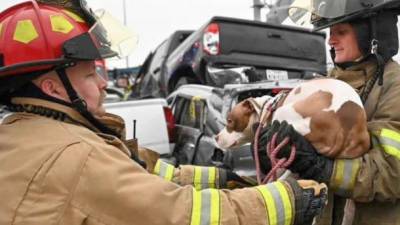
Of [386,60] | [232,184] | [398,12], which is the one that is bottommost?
[232,184]

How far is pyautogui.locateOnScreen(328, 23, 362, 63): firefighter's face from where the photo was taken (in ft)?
7.36

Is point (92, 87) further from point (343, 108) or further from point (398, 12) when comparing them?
point (398, 12)

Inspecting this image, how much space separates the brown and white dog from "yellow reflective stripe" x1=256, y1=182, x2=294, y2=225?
38 centimetres

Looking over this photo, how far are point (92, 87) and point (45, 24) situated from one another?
28 centimetres

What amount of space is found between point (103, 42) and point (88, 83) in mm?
201

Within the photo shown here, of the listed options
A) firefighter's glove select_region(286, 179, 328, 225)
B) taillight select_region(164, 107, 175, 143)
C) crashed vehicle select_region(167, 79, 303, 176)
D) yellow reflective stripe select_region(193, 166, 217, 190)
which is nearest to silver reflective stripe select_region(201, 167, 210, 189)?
yellow reflective stripe select_region(193, 166, 217, 190)

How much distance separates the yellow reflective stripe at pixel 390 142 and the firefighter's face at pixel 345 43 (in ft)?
1.30

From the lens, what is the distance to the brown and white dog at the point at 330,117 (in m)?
2.01

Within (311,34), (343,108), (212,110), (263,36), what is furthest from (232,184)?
(311,34)

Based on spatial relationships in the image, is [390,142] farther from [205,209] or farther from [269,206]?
[205,209]

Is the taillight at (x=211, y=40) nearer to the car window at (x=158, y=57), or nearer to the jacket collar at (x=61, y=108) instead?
the car window at (x=158, y=57)

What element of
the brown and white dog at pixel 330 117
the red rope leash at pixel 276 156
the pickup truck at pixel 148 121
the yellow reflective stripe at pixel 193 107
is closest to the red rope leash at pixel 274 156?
the red rope leash at pixel 276 156

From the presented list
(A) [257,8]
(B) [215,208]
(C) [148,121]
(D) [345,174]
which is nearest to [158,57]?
(A) [257,8]

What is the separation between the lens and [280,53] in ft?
25.5
